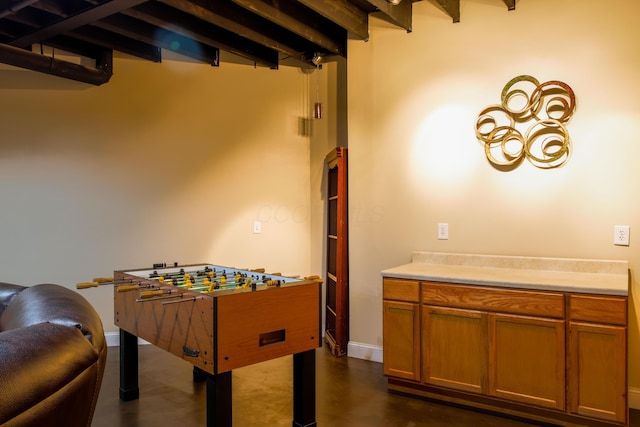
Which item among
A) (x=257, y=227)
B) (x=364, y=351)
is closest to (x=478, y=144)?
(x=364, y=351)

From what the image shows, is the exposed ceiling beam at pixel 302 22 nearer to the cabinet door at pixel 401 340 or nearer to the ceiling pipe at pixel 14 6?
the ceiling pipe at pixel 14 6

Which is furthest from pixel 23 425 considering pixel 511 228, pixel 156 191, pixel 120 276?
pixel 156 191

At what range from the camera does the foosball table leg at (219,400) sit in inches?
81.4

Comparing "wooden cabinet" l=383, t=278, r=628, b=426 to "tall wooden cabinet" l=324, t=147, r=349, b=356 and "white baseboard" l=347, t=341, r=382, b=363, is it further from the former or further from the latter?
"tall wooden cabinet" l=324, t=147, r=349, b=356

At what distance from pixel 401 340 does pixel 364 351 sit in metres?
0.84

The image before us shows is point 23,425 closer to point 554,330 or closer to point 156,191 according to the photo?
point 554,330

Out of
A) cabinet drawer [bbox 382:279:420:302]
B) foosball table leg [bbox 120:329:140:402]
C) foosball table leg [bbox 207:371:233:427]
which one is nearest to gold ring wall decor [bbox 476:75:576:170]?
cabinet drawer [bbox 382:279:420:302]

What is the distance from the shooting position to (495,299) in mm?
2676

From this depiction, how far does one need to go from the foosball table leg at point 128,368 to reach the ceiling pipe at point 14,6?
2132mm

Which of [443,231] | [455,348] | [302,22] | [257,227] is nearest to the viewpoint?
[455,348]

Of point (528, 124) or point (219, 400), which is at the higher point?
point (528, 124)

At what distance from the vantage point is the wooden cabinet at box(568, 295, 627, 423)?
235 centimetres

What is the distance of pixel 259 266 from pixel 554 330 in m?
2.72

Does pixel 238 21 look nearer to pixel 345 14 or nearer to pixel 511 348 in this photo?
pixel 345 14
